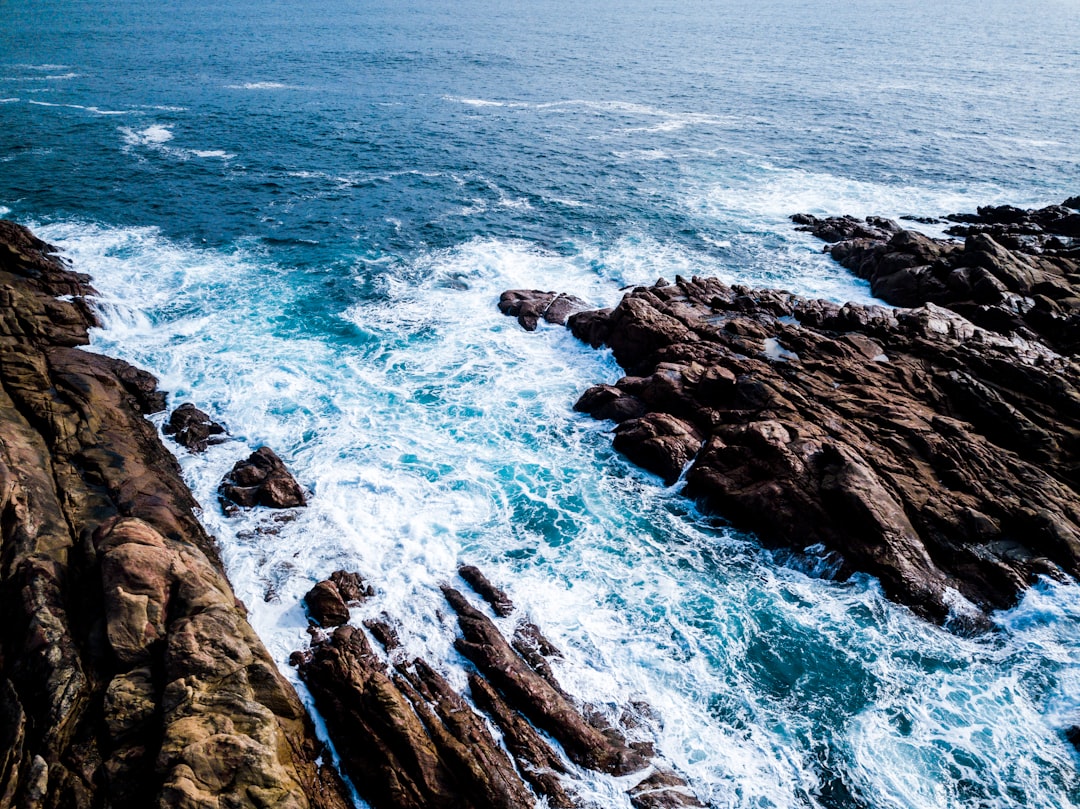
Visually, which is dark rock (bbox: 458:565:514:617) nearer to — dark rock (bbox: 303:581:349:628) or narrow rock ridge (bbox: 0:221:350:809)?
dark rock (bbox: 303:581:349:628)

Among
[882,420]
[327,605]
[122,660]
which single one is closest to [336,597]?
[327,605]

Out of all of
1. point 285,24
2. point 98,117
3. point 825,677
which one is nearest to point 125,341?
point 825,677

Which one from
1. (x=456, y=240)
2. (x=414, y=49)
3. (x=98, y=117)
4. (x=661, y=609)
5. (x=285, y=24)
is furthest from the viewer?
(x=285, y=24)

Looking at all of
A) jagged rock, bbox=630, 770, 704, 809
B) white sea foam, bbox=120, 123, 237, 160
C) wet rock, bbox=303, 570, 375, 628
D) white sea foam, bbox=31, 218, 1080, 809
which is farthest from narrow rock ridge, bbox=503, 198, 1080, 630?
white sea foam, bbox=120, 123, 237, 160

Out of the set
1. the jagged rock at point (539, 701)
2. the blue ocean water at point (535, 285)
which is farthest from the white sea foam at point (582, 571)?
the jagged rock at point (539, 701)

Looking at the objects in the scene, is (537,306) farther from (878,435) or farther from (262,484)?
(878,435)

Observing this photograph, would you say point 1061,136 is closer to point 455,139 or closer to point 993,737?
point 455,139

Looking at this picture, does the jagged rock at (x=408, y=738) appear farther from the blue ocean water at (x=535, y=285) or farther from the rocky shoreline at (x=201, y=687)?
the blue ocean water at (x=535, y=285)
